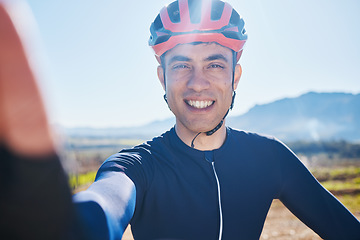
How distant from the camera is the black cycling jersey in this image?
7.41 feet

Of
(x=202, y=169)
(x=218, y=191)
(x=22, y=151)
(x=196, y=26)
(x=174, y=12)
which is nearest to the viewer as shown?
(x=22, y=151)

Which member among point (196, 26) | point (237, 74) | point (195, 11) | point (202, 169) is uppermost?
point (195, 11)

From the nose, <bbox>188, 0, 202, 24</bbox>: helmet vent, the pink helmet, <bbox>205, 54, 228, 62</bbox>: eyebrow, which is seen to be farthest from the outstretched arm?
<bbox>188, 0, 202, 24</bbox>: helmet vent

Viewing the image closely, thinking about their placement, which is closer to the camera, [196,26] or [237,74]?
[196,26]

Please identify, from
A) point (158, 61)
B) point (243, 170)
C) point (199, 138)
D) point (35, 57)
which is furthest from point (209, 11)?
point (35, 57)

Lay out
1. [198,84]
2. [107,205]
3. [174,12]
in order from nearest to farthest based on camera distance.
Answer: [107,205] → [198,84] → [174,12]

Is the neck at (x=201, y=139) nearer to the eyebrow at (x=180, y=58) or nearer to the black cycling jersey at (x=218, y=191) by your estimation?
the black cycling jersey at (x=218, y=191)

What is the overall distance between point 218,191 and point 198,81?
1242 mm

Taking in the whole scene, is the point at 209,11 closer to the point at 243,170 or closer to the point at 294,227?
the point at 243,170

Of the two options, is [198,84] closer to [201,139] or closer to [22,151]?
[201,139]

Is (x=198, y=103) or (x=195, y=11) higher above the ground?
(x=195, y=11)

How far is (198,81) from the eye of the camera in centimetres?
271

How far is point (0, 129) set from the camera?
0.48 metres

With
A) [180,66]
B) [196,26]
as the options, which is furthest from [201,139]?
[196,26]
